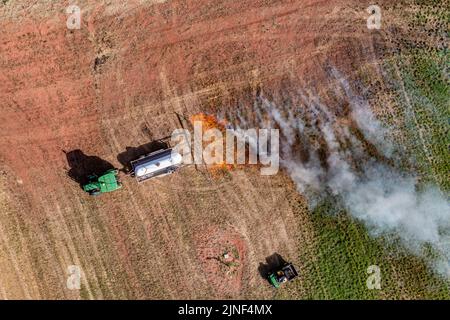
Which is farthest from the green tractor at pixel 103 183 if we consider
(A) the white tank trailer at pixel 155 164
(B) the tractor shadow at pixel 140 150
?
(A) the white tank trailer at pixel 155 164

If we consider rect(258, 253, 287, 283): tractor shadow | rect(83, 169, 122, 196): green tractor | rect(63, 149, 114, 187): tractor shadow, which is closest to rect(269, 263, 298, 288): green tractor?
rect(258, 253, 287, 283): tractor shadow

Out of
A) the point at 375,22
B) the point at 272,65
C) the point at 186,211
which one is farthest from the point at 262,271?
the point at 375,22

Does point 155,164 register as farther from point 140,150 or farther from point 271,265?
point 271,265

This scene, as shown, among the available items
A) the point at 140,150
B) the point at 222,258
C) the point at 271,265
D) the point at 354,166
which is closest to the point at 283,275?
the point at 271,265

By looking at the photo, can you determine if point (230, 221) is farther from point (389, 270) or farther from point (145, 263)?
point (389, 270)

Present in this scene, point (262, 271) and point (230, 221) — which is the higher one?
point (230, 221)

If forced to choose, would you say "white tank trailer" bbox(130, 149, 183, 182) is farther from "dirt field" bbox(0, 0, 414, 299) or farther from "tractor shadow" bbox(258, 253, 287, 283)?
"tractor shadow" bbox(258, 253, 287, 283)
